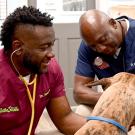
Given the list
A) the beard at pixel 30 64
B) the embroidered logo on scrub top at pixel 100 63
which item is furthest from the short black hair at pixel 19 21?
the embroidered logo on scrub top at pixel 100 63

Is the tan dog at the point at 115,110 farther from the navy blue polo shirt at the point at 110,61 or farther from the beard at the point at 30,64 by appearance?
the navy blue polo shirt at the point at 110,61

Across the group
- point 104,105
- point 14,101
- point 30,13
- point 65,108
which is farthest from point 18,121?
point 104,105

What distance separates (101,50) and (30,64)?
0.48 meters

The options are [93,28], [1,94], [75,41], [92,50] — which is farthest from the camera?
[75,41]

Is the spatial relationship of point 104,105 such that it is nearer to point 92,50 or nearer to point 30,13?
point 30,13

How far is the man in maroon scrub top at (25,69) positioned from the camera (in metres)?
1.54

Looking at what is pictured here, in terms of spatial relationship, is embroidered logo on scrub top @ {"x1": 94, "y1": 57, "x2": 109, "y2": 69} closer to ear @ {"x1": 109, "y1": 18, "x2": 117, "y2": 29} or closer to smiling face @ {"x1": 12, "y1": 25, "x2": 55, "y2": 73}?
ear @ {"x1": 109, "y1": 18, "x2": 117, "y2": 29}

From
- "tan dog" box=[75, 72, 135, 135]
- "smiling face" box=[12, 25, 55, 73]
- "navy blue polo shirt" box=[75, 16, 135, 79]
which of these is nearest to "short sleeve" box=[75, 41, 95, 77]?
"navy blue polo shirt" box=[75, 16, 135, 79]

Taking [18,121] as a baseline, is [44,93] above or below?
above

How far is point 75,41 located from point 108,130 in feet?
8.97

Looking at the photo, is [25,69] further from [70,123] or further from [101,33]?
[101,33]

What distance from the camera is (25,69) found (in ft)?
5.38

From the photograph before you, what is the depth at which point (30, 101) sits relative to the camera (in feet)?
5.30

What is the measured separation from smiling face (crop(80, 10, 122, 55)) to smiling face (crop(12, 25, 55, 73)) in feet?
1.17
